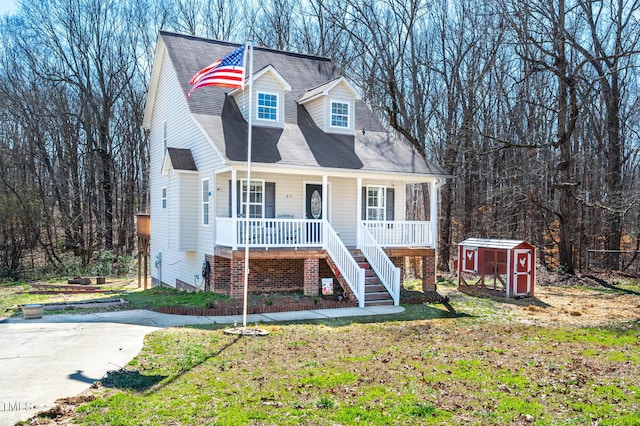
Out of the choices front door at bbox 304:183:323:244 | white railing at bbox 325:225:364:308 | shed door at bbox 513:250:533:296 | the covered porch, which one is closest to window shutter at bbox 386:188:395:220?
the covered porch

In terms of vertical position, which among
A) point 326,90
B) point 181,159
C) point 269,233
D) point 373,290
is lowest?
point 373,290

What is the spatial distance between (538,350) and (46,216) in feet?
82.2

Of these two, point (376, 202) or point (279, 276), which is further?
point (376, 202)

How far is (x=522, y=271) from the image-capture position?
55.8ft

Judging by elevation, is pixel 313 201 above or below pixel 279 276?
above

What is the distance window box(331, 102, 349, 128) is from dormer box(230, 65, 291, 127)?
189 cm

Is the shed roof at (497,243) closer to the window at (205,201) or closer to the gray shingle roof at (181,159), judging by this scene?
the window at (205,201)

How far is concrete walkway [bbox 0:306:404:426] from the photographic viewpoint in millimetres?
7031

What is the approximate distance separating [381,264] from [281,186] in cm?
418

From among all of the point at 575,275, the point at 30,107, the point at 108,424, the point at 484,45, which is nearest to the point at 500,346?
the point at 108,424

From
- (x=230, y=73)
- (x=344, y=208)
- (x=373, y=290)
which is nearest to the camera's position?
(x=230, y=73)

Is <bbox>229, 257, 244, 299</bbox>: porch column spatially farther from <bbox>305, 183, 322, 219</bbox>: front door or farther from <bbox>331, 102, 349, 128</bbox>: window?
<bbox>331, 102, 349, 128</bbox>: window

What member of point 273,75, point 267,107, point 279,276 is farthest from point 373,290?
point 273,75

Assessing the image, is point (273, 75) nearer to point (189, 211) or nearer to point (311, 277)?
point (189, 211)
